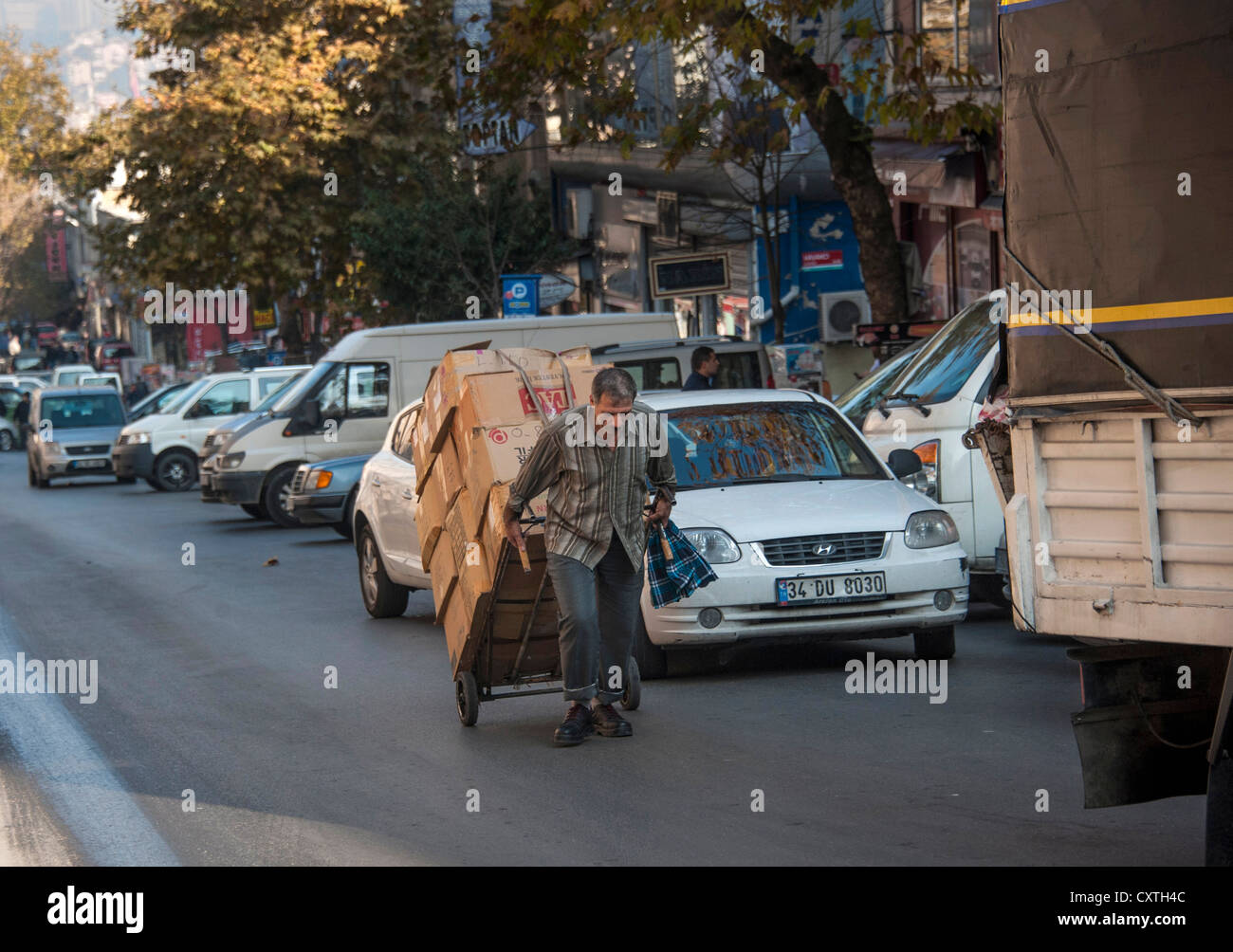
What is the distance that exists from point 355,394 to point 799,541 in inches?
526

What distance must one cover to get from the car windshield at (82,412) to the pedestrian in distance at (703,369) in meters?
22.6

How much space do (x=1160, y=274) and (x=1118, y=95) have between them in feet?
1.65

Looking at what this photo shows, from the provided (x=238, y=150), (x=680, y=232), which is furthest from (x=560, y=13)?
(x=238, y=150)

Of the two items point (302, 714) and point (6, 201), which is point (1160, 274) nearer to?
point (302, 714)

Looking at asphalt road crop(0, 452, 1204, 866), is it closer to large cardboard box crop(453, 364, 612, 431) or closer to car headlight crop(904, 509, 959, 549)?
car headlight crop(904, 509, 959, 549)

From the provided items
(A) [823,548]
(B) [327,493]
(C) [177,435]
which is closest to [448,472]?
(A) [823,548]

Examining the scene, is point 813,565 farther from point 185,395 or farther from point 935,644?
point 185,395

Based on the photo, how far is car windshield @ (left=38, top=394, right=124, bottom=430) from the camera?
3575 cm

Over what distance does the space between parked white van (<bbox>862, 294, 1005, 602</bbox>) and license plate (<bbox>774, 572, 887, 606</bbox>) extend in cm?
197

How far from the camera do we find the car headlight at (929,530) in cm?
963

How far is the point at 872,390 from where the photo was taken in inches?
522

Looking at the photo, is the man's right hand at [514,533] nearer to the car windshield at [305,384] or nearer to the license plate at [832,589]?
the license plate at [832,589]

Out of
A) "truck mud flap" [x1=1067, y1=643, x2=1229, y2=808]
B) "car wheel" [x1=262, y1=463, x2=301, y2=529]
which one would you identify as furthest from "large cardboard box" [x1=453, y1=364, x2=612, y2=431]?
"car wheel" [x1=262, y1=463, x2=301, y2=529]

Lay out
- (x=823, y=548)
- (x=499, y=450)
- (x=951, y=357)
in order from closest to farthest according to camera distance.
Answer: (x=499, y=450)
(x=823, y=548)
(x=951, y=357)
